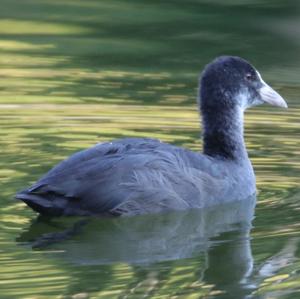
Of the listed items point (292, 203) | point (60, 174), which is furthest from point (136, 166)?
point (292, 203)

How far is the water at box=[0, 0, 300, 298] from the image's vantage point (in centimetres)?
711

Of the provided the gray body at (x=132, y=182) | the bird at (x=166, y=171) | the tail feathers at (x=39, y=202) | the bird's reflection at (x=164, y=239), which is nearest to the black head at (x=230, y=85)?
the bird at (x=166, y=171)

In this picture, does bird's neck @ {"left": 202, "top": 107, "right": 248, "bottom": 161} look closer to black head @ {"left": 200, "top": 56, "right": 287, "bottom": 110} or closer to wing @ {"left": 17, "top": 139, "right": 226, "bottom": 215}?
black head @ {"left": 200, "top": 56, "right": 287, "bottom": 110}

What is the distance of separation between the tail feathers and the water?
0.11 metres

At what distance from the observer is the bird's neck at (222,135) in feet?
30.2

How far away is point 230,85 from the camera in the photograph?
930 centimetres

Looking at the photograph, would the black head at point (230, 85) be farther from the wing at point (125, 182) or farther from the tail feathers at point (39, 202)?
the tail feathers at point (39, 202)

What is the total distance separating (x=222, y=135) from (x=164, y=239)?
1.45m

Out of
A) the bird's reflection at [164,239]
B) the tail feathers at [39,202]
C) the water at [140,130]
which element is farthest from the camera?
the tail feathers at [39,202]

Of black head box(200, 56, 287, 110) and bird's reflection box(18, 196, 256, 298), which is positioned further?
black head box(200, 56, 287, 110)

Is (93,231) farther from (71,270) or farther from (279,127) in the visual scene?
(279,127)

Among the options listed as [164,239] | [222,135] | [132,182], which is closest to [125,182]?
[132,182]

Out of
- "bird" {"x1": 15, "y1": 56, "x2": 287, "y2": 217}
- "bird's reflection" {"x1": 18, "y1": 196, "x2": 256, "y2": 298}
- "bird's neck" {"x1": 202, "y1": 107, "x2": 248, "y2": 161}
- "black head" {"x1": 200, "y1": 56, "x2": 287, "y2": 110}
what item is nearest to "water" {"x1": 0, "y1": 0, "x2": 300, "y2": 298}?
"bird's reflection" {"x1": 18, "y1": 196, "x2": 256, "y2": 298}

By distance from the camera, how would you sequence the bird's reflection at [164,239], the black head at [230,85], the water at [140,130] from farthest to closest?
the black head at [230,85]
the bird's reflection at [164,239]
the water at [140,130]
